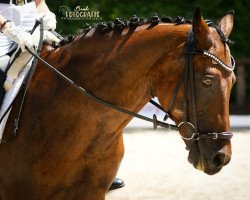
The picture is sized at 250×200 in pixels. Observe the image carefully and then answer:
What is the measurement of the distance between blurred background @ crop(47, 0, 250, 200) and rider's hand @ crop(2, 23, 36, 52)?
96 centimetres

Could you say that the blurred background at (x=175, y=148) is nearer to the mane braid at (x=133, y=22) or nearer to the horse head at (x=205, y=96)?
the mane braid at (x=133, y=22)

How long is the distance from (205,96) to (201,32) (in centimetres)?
36

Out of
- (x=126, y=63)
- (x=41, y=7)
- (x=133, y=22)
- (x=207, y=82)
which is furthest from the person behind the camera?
(x=41, y=7)

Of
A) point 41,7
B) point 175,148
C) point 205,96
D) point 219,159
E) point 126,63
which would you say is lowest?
point 175,148

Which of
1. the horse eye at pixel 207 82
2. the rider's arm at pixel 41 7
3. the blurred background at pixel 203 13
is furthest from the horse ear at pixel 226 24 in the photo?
the blurred background at pixel 203 13

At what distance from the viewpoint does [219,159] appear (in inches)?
125

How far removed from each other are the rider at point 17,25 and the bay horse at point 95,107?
0.77ft

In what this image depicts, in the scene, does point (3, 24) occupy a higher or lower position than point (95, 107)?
higher

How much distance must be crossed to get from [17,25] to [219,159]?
1.75 m

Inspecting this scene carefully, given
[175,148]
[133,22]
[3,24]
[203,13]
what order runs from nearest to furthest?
[133,22], [3,24], [175,148], [203,13]

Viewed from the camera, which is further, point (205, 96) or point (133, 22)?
point (133, 22)

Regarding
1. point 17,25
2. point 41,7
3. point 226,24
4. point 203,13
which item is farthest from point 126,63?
point 203,13

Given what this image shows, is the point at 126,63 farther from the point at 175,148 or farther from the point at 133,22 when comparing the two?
the point at 175,148

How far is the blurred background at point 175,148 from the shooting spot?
21.1 feet
